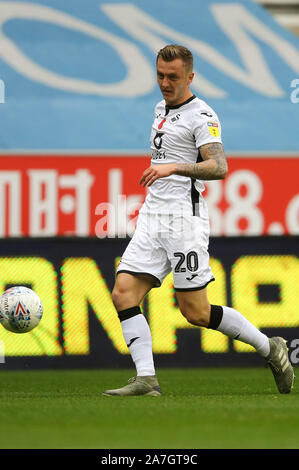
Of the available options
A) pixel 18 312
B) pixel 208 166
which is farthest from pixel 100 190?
pixel 208 166

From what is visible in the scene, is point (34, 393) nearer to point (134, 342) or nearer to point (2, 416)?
point (134, 342)

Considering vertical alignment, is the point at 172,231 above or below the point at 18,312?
above

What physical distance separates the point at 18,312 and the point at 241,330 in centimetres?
122

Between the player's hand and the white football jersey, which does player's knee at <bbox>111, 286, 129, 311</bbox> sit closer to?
the white football jersey

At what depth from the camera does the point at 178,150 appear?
5.23 metres

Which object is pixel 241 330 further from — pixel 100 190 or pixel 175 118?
pixel 100 190

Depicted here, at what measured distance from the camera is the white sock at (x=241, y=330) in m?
5.32

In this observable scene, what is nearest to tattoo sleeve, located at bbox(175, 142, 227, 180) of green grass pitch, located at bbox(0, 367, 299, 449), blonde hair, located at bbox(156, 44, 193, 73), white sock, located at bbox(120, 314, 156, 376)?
blonde hair, located at bbox(156, 44, 193, 73)

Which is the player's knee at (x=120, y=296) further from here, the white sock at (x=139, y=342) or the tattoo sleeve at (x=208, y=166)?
the tattoo sleeve at (x=208, y=166)

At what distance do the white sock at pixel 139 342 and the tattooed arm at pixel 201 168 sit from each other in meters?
0.76

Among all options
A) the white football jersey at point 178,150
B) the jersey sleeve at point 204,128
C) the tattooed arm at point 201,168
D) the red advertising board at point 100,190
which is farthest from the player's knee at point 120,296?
the red advertising board at point 100,190

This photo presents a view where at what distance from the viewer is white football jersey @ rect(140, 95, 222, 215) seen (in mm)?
5184
